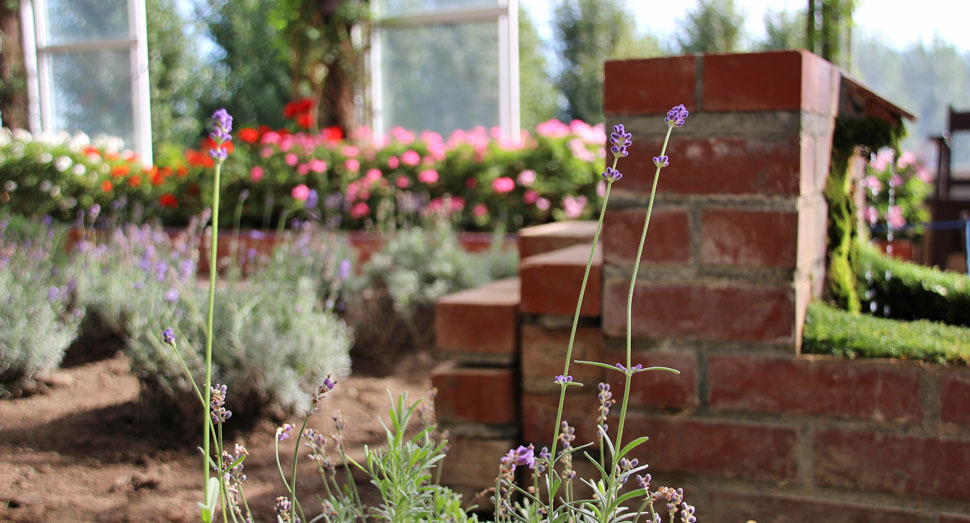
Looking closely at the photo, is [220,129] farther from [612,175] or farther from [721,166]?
[721,166]

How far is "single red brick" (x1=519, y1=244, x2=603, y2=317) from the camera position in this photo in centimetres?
140

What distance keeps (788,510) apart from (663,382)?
0.91 ft

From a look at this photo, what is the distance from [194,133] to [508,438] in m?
16.5

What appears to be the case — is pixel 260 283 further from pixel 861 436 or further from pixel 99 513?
pixel 861 436

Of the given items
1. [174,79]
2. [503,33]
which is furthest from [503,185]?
[174,79]

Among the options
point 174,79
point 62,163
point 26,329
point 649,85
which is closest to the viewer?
point 649,85

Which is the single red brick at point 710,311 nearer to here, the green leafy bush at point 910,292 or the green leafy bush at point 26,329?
the green leafy bush at point 910,292

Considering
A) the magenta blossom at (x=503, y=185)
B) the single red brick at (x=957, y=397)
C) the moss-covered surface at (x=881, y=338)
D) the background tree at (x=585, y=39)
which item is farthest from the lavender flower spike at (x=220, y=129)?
the background tree at (x=585, y=39)

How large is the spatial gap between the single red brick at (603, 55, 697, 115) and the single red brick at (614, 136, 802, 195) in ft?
0.19

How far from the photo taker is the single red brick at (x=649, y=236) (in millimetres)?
1299

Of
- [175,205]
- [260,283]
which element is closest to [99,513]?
[260,283]

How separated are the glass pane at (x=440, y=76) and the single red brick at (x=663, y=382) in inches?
260

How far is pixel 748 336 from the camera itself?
128cm

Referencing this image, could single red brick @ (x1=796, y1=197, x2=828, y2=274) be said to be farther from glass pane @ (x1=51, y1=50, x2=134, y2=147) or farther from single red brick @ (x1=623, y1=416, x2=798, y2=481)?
glass pane @ (x1=51, y1=50, x2=134, y2=147)
